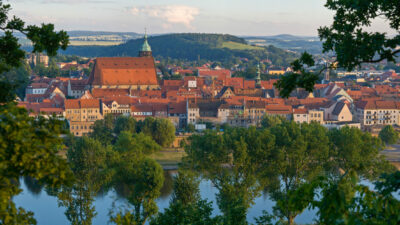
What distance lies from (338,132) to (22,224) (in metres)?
23.5

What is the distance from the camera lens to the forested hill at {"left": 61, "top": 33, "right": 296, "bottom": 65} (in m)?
157

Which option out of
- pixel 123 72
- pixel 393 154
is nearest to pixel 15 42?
pixel 393 154

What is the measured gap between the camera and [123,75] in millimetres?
72812

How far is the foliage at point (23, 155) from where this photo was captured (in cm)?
508

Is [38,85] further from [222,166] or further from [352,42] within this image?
[352,42]

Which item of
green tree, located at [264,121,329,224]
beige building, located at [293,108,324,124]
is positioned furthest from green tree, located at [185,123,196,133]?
green tree, located at [264,121,329,224]

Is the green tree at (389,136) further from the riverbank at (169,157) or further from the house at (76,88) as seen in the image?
the house at (76,88)

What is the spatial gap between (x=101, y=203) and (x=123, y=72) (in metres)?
48.1

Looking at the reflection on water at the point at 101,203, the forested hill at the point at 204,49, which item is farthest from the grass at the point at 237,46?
the reflection on water at the point at 101,203

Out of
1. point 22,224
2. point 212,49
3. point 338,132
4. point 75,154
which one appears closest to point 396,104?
point 338,132

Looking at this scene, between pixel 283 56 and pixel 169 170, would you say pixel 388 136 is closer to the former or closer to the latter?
pixel 169 170

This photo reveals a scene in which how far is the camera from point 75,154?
26047mm

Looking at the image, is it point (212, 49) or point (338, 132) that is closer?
point (338, 132)

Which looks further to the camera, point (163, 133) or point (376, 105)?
point (376, 105)
